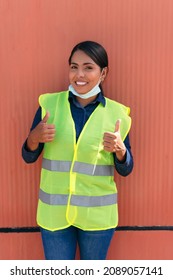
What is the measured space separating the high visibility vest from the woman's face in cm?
11

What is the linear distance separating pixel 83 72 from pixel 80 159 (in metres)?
0.40

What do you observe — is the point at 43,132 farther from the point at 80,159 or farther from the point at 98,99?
the point at 98,99

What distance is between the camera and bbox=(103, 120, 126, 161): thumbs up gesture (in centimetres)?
166

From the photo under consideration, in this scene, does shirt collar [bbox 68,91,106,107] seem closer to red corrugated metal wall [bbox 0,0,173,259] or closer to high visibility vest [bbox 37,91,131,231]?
high visibility vest [bbox 37,91,131,231]

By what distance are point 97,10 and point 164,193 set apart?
42.6 inches

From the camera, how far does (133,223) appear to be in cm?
222

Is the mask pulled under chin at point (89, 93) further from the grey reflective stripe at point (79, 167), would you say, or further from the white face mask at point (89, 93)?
the grey reflective stripe at point (79, 167)

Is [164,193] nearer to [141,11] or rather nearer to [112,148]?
[112,148]

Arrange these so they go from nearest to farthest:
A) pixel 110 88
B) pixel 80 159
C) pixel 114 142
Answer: pixel 114 142 < pixel 80 159 < pixel 110 88

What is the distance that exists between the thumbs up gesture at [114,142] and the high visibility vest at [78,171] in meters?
0.09

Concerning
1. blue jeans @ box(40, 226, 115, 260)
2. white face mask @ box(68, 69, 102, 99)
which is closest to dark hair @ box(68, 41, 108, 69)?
white face mask @ box(68, 69, 102, 99)

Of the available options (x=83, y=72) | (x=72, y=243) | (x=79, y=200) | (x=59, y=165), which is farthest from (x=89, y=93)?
(x=72, y=243)

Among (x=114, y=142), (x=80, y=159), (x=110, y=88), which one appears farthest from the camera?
(x=110, y=88)

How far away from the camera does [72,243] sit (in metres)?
1.86
